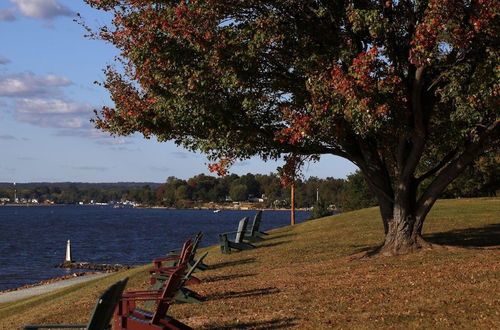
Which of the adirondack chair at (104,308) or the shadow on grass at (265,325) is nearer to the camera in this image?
the adirondack chair at (104,308)

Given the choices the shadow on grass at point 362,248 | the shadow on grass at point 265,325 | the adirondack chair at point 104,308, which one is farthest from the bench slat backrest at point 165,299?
the shadow on grass at point 362,248

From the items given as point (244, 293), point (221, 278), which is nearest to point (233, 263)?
point (221, 278)

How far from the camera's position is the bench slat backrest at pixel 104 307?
7203 mm

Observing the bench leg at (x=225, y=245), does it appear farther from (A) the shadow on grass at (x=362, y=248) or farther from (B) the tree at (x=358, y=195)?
(B) the tree at (x=358, y=195)

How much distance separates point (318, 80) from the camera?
49.9 feet

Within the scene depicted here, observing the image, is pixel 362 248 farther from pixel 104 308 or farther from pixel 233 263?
pixel 104 308

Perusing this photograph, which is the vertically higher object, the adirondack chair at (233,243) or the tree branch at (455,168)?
the tree branch at (455,168)

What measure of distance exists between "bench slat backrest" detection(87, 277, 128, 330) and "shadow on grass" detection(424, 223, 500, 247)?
1562 centimetres

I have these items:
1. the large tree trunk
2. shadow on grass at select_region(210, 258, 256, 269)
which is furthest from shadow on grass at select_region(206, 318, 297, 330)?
shadow on grass at select_region(210, 258, 256, 269)

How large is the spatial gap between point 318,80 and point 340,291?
15.7 feet

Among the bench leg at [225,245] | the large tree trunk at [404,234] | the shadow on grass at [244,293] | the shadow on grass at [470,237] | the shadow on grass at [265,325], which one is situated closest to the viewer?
the shadow on grass at [265,325]

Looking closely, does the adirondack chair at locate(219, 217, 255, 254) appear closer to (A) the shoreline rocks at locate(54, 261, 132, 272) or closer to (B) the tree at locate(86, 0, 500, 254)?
(B) the tree at locate(86, 0, 500, 254)

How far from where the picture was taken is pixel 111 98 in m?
18.8

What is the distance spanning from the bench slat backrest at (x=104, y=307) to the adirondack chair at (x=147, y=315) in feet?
5.45
